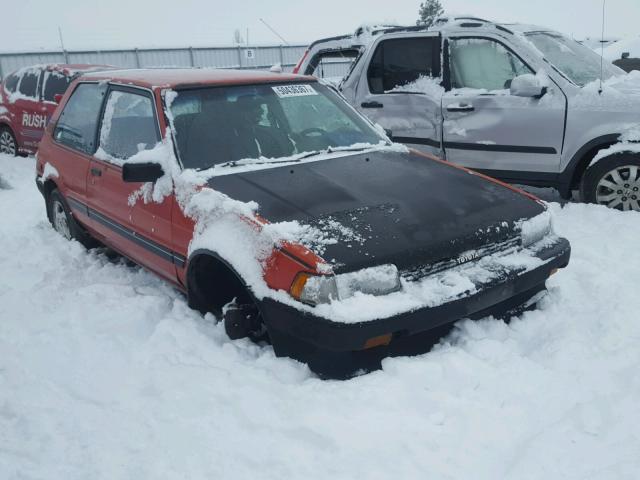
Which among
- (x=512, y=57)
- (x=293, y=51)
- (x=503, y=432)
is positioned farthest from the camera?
(x=293, y=51)

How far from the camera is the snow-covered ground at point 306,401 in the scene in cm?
242

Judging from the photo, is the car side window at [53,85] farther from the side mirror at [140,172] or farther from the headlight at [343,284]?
the headlight at [343,284]

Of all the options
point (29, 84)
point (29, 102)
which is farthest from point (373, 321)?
point (29, 84)

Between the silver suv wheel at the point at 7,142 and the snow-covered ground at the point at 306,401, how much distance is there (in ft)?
24.7

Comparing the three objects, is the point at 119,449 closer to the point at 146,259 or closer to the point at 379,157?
the point at 146,259

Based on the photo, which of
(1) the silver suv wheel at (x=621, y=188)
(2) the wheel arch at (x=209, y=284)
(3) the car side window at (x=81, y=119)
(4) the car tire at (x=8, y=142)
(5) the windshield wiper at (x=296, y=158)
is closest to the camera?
(2) the wheel arch at (x=209, y=284)

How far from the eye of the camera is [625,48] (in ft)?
52.4

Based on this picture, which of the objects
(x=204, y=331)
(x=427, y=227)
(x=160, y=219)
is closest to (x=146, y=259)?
(x=160, y=219)

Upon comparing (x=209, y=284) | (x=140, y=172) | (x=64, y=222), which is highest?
(x=140, y=172)

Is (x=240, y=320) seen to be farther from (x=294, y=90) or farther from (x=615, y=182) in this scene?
(x=615, y=182)

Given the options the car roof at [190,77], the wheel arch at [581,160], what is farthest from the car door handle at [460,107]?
the car roof at [190,77]

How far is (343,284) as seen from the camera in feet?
9.02

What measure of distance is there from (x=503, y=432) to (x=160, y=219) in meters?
2.33

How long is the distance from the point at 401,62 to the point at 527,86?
1.62m
